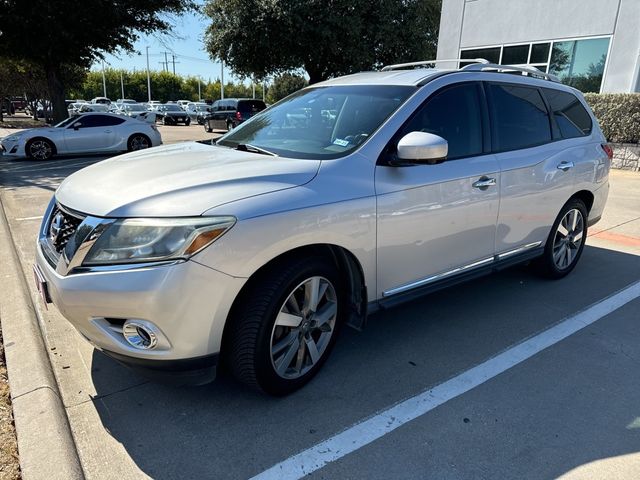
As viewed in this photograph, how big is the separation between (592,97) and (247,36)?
14.5m

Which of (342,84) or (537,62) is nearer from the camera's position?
(342,84)

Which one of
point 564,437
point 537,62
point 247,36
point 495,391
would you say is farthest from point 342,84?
point 247,36

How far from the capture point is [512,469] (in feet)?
7.70

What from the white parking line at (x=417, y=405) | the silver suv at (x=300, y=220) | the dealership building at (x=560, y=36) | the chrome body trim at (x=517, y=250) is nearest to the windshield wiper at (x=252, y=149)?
the silver suv at (x=300, y=220)

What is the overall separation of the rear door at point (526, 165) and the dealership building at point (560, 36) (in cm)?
906

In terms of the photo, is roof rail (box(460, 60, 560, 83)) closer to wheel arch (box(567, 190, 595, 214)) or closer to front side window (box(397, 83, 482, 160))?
front side window (box(397, 83, 482, 160))

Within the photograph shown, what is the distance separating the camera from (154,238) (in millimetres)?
2281

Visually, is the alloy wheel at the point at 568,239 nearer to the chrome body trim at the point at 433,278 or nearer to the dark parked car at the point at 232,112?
the chrome body trim at the point at 433,278

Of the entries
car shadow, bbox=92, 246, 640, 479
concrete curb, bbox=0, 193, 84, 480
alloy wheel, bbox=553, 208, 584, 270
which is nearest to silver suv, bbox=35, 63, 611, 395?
car shadow, bbox=92, 246, 640, 479

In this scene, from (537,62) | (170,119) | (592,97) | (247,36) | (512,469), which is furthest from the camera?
(170,119)

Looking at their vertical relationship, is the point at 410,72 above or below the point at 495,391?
above

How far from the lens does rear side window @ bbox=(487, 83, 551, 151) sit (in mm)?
3773

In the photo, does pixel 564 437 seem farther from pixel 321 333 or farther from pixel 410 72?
pixel 410 72

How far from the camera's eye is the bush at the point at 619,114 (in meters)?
11.6
